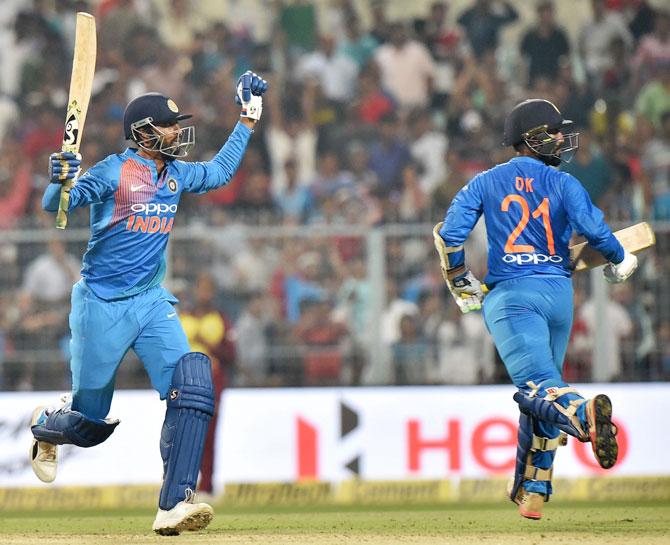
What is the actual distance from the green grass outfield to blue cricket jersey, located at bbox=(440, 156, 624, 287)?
1.56 m

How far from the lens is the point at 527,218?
7.90 meters

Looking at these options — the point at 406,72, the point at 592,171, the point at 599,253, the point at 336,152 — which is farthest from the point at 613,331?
the point at 406,72

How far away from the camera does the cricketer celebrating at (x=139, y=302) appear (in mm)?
7289

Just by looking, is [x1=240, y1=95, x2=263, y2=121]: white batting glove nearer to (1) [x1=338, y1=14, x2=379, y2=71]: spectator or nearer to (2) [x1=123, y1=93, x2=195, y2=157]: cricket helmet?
(2) [x1=123, y1=93, x2=195, y2=157]: cricket helmet

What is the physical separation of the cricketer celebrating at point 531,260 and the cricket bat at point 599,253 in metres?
0.18

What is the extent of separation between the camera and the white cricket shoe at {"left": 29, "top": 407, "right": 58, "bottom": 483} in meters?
8.23

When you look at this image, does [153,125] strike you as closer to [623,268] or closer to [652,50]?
[623,268]

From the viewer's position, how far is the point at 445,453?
11617 millimetres

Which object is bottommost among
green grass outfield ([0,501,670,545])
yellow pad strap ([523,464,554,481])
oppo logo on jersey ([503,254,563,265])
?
green grass outfield ([0,501,670,545])

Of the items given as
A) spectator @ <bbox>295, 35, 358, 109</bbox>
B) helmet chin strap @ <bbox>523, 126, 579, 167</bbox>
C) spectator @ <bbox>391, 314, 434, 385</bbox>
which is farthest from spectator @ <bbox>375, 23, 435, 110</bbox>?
helmet chin strap @ <bbox>523, 126, 579, 167</bbox>

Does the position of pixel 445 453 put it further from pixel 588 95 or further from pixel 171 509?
pixel 588 95

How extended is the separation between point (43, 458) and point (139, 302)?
1357 millimetres

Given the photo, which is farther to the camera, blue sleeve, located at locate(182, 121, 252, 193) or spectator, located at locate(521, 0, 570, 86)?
spectator, located at locate(521, 0, 570, 86)

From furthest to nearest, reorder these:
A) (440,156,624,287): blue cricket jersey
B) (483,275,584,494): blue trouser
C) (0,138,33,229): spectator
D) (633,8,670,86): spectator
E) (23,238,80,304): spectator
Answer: (633,8,670,86): spectator
(0,138,33,229): spectator
(23,238,80,304): spectator
(440,156,624,287): blue cricket jersey
(483,275,584,494): blue trouser
